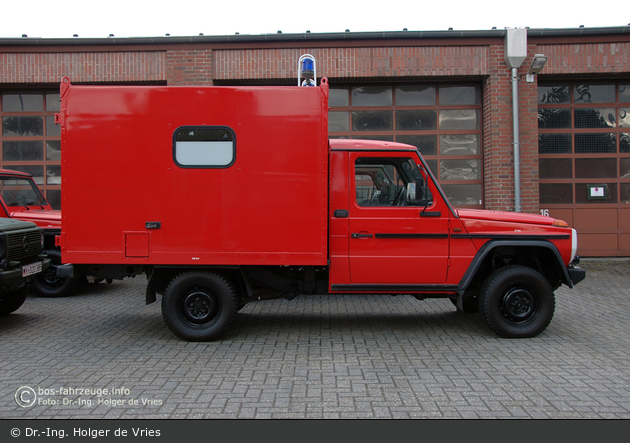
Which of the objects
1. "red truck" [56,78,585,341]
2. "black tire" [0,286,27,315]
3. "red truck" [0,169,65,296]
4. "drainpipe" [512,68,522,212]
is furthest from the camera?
"drainpipe" [512,68,522,212]

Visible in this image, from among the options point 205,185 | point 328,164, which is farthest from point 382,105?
point 205,185

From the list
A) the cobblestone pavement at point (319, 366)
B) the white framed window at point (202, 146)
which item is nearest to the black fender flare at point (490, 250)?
the cobblestone pavement at point (319, 366)

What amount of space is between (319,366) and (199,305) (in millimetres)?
1594

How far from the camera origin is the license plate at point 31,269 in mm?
5293

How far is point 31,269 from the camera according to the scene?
545cm

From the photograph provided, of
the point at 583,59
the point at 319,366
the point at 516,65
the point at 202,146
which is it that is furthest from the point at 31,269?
Answer: the point at 583,59

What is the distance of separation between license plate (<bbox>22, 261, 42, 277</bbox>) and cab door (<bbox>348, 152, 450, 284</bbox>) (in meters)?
4.02

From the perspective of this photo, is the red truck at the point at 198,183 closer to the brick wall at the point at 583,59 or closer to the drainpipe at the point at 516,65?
the drainpipe at the point at 516,65

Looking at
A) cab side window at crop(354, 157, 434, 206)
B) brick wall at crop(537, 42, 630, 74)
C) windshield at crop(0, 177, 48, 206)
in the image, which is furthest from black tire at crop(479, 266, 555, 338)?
windshield at crop(0, 177, 48, 206)

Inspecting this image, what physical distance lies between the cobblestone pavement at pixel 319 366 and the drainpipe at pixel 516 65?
3.46 m

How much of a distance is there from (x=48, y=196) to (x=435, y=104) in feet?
30.4

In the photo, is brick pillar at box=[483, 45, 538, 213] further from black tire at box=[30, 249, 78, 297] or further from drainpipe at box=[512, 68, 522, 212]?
black tire at box=[30, 249, 78, 297]

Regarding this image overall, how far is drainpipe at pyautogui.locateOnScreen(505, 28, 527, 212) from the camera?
9203 mm

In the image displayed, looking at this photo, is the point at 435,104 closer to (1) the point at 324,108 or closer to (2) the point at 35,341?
(1) the point at 324,108
